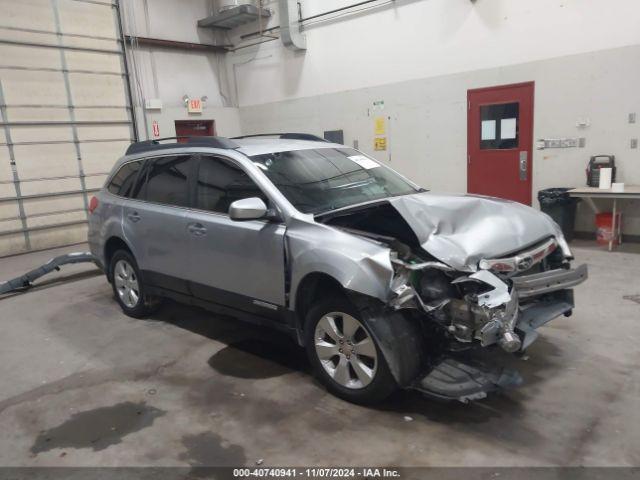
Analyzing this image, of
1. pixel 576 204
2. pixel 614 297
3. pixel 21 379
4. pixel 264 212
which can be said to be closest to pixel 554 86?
pixel 576 204

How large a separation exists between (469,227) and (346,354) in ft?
3.48

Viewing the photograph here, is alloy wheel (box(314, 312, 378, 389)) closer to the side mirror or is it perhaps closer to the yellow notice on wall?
the side mirror

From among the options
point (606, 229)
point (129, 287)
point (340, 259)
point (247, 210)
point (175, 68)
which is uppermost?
point (175, 68)

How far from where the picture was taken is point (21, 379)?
3635 mm

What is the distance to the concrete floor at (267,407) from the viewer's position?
255 cm

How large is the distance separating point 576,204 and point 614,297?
2.84 metres

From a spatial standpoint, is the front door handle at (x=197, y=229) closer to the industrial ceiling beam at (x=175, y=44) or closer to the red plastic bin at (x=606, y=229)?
the red plastic bin at (x=606, y=229)

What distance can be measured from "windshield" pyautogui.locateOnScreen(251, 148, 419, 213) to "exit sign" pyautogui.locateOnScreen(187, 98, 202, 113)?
25.8 feet

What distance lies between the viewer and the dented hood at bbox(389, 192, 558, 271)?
269 centimetres

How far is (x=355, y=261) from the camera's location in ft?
8.98

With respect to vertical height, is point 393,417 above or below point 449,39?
below

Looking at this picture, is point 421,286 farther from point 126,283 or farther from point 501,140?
point 501,140

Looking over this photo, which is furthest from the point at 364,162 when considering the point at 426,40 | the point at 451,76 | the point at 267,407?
the point at 426,40

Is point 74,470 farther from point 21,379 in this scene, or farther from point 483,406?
point 483,406
